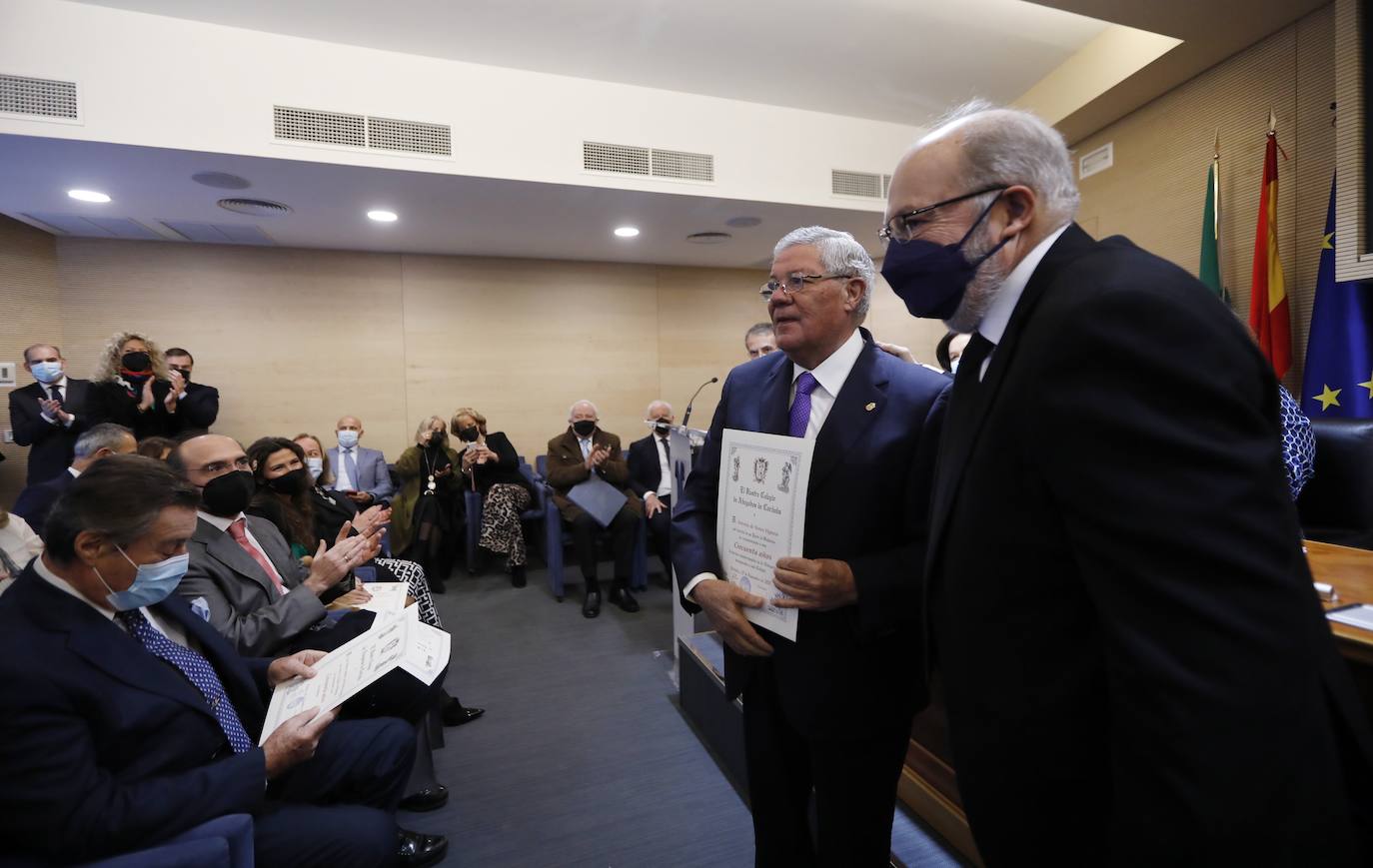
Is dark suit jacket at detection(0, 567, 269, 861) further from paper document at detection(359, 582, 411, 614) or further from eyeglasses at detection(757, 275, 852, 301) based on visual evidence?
eyeglasses at detection(757, 275, 852, 301)

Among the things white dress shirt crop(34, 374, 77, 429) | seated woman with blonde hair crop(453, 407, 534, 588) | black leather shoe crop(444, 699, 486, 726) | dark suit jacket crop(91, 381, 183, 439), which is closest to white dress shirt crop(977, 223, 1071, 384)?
black leather shoe crop(444, 699, 486, 726)

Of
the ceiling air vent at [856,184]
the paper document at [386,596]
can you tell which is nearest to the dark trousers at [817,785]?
the paper document at [386,596]

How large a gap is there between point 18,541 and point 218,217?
277cm

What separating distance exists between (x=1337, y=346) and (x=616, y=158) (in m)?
3.90

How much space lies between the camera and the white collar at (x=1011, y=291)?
729 mm

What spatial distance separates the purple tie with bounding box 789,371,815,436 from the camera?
4.09 ft

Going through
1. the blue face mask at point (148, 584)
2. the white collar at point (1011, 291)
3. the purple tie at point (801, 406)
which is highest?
the white collar at point (1011, 291)

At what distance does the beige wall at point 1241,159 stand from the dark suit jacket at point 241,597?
468cm

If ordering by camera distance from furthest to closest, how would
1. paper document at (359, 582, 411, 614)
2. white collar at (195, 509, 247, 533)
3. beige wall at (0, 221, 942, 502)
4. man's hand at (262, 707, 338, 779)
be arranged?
beige wall at (0, 221, 942, 502) < paper document at (359, 582, 411, 614) < white collar at (195, 509, 247, 533) < man's hand at (262, 707, 338, 779)

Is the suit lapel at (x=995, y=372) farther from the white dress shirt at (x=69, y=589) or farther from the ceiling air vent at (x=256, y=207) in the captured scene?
the ceiling air vent at (x=256, y=207)

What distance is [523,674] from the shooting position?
308 centimetres

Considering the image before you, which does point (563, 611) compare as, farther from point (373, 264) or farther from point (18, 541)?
point (373, 264)

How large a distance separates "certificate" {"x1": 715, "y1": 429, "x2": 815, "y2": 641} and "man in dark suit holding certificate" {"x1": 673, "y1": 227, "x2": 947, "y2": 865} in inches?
1.6

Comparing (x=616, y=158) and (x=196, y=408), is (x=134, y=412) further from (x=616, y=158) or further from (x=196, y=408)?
(x=616, y=158)
